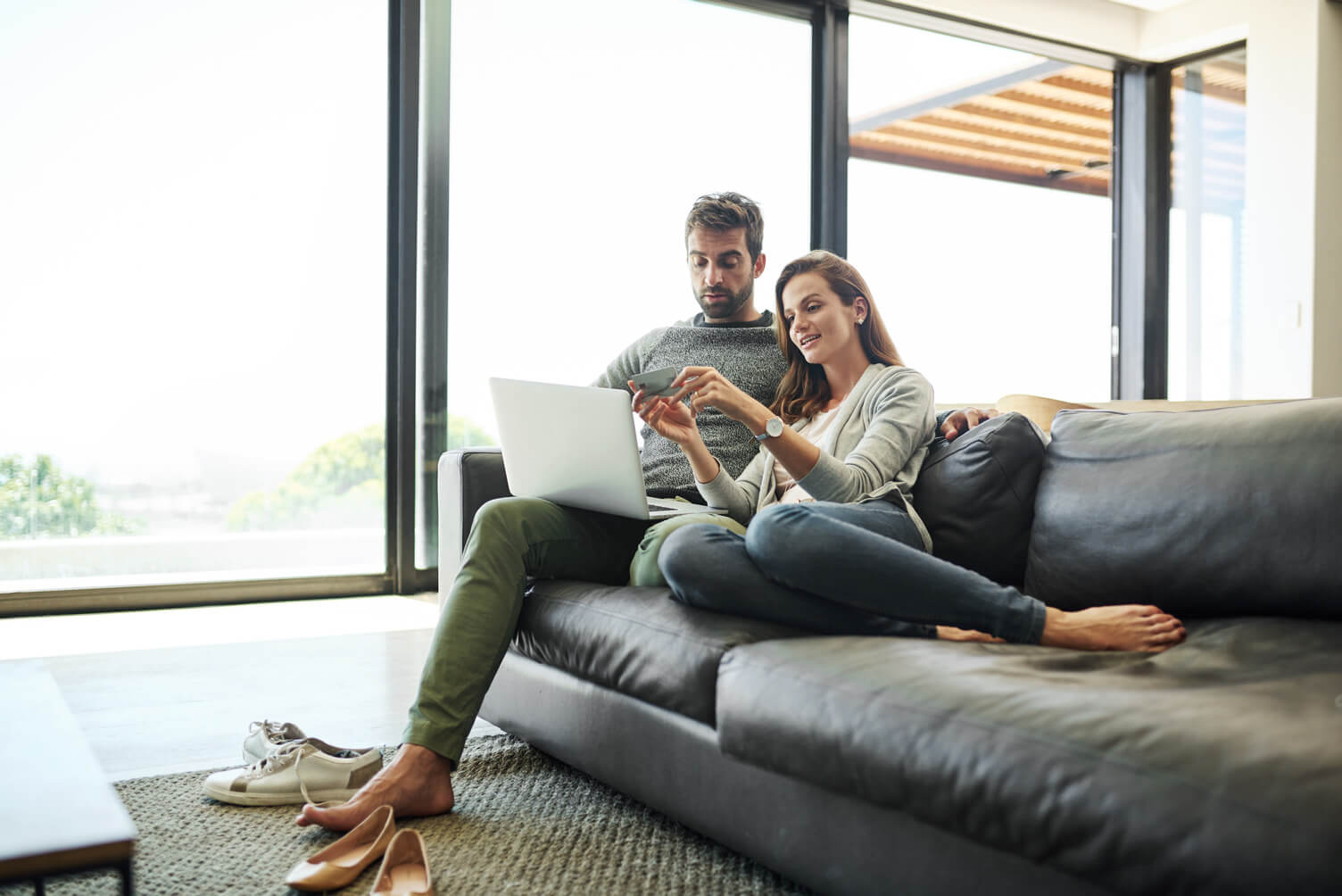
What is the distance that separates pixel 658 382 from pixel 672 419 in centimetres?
11

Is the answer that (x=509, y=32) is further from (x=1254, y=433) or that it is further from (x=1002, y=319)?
(x=1254, y=433)

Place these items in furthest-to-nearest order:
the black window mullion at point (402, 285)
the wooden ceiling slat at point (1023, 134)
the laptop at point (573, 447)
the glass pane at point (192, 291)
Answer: the wooden ceiling slat at point (1023, 134) → the black window mullion at point (402, 285) → the glass pane at point (192, 291) → the laptop at point (573, 447)

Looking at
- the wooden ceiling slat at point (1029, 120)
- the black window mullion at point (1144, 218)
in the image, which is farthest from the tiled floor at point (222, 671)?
the black window mullion at point (1144, 218)

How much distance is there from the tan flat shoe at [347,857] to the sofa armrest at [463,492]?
2.36ft

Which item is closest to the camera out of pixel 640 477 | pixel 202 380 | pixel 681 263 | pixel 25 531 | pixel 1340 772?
pixel 1340 772

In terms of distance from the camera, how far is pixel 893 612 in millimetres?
1454

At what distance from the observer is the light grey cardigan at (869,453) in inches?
71.3

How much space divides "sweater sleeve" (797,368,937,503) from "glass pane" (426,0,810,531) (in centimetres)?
226

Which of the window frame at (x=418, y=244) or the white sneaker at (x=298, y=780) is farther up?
the window frame at (x=418, y=244)

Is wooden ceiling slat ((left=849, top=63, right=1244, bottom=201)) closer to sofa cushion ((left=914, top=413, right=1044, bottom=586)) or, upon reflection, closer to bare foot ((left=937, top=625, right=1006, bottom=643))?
sofa cushion ((left=914, top=413, right=1044, bottom=586))

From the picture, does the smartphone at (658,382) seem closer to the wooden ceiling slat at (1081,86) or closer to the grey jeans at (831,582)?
the grey jeans at (831,582)

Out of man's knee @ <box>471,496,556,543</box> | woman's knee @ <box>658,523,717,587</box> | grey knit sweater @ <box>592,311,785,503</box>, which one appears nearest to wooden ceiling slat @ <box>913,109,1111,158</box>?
grey knit sweater @ <box>592,311,785,503</box>

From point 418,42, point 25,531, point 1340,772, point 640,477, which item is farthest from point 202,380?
point 1340,772

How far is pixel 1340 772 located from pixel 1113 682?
315 millimetres
